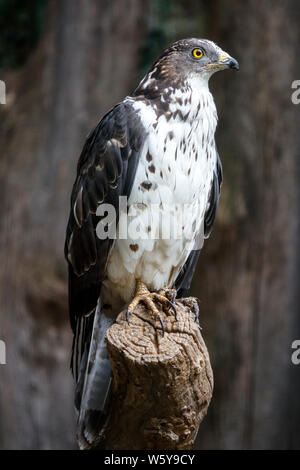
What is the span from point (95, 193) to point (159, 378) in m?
1.19

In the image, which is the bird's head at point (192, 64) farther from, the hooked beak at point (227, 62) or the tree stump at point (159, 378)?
the tree stump at point (159, 378)

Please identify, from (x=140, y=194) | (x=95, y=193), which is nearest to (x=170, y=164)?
(x=140, y=194)

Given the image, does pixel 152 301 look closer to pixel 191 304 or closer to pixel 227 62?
pixel 191 304

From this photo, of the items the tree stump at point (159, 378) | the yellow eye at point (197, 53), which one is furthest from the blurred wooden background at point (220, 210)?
the tree stump at point (159, 378)

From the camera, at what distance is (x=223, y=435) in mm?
6633

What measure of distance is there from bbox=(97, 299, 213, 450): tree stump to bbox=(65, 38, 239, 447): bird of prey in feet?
0.69

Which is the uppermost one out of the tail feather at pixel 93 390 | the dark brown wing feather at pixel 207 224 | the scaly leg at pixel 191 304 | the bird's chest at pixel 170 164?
the bird's chest at pixel 170 164

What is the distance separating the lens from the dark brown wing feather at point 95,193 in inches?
147

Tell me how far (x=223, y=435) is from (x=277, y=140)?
2.95 meters

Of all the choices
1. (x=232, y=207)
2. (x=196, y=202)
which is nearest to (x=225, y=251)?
(x=232, y=207)

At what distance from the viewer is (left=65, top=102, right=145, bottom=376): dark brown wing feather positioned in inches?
147

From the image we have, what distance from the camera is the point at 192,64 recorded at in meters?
3.84

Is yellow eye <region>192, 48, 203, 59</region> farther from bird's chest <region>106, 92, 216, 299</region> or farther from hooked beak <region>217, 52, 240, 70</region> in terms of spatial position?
bird's chest <region>106, 92, 216, 299</region>

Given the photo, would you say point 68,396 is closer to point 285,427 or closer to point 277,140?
point 285,427
